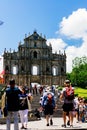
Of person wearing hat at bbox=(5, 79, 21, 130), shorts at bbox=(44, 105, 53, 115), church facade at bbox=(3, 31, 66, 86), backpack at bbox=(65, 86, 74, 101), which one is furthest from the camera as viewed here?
church facade at bbox=(3, 31, 66, 86)

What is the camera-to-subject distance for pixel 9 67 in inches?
3553

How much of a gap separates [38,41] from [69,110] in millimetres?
73388

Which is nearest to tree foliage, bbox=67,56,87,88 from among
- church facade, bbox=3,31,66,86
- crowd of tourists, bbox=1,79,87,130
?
church facade, bbox=3,31,66,86

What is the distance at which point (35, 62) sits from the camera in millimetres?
92500

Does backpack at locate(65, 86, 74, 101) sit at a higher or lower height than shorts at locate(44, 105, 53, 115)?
higher

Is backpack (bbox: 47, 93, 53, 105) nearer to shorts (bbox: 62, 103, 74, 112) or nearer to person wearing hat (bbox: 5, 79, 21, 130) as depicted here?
shorts (bbox: 62, 103, 74, 112)

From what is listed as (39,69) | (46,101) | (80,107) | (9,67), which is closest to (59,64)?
(39,69)

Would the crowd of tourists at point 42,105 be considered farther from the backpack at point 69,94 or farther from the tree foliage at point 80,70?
the tree foliage at point 80,70

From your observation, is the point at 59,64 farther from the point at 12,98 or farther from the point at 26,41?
the point at 12,98

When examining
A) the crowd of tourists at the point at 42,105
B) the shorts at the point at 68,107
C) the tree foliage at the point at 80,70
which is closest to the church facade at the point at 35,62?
the tree foliage at the point at 80,70

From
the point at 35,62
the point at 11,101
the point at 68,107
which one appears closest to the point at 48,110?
the point at 68,107

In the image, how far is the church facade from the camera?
90562 mm

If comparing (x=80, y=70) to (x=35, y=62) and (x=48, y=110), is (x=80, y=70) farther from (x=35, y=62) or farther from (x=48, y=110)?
(x=48, y=110)

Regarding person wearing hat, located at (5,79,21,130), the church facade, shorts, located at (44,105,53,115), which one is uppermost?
the church facade
